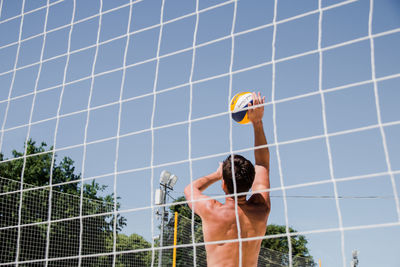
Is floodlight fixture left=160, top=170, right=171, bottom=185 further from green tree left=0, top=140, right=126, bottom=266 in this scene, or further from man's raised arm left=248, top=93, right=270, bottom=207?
man's raised arm left=248, top=93, right=270, bottom=207

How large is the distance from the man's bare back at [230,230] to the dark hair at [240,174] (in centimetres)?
9

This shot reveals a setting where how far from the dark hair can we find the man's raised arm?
68 millimetres

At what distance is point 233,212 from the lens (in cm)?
218

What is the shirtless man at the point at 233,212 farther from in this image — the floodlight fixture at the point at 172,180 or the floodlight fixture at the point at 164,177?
the floodlight fixture at the point at 172,180

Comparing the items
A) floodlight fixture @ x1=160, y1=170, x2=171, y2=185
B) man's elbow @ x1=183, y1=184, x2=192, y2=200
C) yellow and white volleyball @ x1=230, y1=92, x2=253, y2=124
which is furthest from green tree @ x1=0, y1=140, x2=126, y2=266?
man's elbow @ x1=183, y1=184, x2=192, y2=200

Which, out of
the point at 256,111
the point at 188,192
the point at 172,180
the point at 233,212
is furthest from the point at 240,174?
the point at 172,180

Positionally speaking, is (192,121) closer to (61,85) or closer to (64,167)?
(61,85)

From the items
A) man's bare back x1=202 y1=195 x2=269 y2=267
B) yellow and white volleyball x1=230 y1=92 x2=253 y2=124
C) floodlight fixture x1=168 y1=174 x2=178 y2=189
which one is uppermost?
floodlight fixture x1=168 y1=174 x2=178 y2=189

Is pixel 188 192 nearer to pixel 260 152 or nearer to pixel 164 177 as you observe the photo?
pixel 260 152

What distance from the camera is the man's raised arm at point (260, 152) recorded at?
2.27m

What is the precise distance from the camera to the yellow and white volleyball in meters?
3.17

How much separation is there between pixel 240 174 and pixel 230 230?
0.29 meters

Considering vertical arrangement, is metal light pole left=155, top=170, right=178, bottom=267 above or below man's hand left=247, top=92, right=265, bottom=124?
above

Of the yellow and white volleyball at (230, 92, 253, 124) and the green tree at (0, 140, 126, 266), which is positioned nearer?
the yellow and white volleyball at (230, 92, 253, 124)
